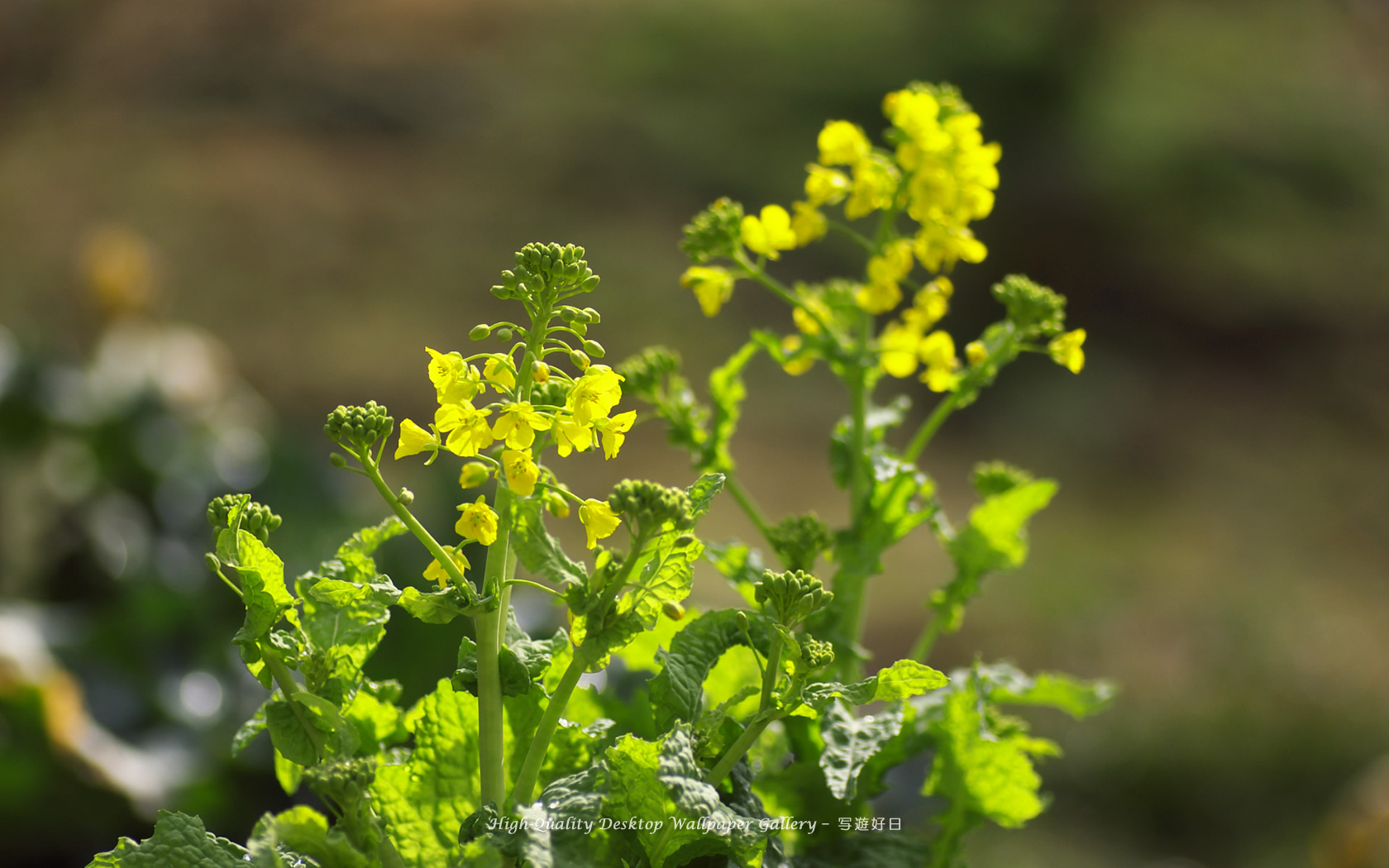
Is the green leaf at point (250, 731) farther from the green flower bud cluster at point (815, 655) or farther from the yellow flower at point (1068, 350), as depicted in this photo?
the yellow flower at point (1068, 350)

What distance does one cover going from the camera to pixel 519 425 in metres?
0.38

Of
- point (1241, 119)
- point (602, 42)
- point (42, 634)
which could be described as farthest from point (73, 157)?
point (1241, 119)

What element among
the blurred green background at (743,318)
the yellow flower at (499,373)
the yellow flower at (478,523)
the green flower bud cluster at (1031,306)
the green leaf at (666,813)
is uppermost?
the blurred green background at (743,318)

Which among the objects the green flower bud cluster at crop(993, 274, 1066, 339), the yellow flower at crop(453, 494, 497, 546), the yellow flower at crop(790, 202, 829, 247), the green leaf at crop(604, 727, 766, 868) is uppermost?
the yellow flower at crop(790, 202, 829, 247)

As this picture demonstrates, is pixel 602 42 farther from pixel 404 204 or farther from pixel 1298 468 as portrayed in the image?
pixel 1298 468

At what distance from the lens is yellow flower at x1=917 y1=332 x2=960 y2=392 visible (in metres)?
0.57

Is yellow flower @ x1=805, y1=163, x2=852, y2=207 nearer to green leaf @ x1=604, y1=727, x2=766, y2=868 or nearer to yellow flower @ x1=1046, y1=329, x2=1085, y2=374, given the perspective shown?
yellow flower @ x1=1046, y1=329, x2=1085, y2=374

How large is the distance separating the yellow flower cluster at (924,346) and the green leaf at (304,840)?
13.5 inches

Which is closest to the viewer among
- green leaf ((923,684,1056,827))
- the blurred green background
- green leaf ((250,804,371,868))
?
green leaf ((250,804,371,868))

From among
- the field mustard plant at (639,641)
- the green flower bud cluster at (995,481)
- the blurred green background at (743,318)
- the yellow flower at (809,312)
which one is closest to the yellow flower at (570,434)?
the field mustard plant at (639,641)

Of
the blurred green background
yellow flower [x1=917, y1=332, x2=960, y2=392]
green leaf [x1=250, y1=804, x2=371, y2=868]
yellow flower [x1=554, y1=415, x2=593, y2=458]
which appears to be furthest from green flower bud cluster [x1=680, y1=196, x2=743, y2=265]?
the blurred green background

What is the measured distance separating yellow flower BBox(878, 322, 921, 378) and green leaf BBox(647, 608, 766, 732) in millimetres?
179

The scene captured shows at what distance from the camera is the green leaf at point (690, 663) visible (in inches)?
17.2

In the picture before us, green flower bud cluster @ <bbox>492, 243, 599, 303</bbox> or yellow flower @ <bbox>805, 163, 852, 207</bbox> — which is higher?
yellow flower @ <bbox>805, 163, 852, 207</bbox>
